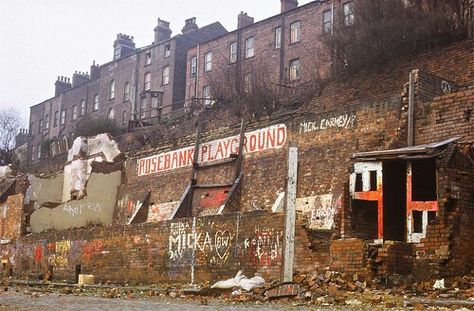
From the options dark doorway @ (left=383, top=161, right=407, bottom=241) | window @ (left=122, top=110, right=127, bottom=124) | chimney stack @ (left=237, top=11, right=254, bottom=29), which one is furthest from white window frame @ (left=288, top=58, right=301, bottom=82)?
dark doorway @ (left=383, top=161, right=407, bottom=241)

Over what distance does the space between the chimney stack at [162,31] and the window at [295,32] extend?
51.7 ft

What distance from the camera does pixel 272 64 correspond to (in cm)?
4097

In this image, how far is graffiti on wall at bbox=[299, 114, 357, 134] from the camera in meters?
16.2

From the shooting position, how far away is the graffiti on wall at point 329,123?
53.1 feet

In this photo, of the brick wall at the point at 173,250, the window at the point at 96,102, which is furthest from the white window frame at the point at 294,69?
the window at the point at 96,102

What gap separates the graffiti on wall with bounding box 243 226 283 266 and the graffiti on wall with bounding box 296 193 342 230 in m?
1.62

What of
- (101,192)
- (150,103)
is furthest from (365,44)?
(150,103)

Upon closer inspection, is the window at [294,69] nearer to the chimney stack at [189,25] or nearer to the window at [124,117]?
the chimney stack at [189,25]

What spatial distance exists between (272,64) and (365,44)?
65.1 feet

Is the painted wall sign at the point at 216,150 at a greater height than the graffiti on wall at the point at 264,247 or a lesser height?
greater

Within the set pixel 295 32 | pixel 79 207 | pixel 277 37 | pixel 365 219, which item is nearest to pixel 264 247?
pixel 365 219

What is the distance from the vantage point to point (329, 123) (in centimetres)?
1667

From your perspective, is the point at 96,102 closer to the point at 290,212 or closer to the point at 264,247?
the point at 264,247

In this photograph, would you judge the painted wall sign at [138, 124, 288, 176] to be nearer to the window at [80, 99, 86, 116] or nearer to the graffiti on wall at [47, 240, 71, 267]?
the graffiti on wall at [47, 240, 71, 267]
